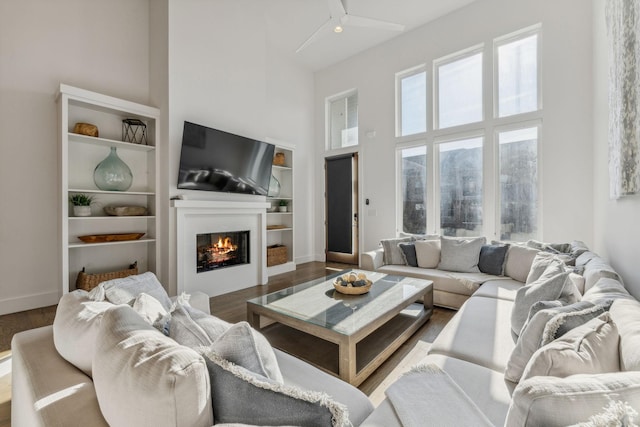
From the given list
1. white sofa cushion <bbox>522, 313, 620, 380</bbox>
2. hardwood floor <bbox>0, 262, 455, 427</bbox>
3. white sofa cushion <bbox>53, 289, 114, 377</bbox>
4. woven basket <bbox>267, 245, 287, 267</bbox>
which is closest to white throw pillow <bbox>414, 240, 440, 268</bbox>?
hardwood floor <bbox>0, 262, 455, 427</bbox>

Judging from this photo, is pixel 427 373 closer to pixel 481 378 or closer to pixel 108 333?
pixel 481 378

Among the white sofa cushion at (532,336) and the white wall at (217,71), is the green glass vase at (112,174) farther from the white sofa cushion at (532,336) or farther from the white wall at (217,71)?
the white sofa cushion at (532,336)

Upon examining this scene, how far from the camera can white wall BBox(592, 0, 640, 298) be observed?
1.82 metres

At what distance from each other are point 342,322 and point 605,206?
2.83 meters

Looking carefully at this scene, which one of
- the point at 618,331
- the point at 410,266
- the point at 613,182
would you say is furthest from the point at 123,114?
the point at 613,182

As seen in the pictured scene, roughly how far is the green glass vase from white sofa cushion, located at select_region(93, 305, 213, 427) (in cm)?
322

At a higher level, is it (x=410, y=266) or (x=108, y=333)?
(x=108, y=333)

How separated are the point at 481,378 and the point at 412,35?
17.7 ft

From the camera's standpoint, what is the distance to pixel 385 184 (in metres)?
5.33

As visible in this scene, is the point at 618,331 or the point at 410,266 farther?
the point at 410,266

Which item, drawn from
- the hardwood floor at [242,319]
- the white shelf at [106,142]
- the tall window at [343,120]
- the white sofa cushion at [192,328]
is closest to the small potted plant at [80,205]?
the white shelf at [106,142]

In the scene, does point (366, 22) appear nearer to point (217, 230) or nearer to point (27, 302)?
point (217, 230)

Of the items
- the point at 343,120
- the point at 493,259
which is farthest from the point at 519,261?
the point at 343,120

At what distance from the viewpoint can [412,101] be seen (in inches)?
201
